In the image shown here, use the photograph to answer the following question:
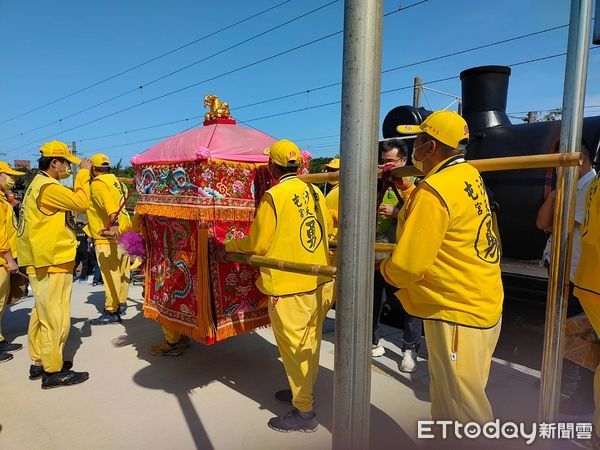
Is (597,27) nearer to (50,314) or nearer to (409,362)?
(409,362)

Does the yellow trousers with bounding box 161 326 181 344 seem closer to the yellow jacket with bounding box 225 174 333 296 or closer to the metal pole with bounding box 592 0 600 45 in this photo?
the yellow jacket with bounding box 225 174 333 296

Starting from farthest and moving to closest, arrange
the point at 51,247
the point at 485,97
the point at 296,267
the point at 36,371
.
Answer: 1. the point at 485,97
2. the point at 36,371
3. the point at 51,247
4. the point at 296,267

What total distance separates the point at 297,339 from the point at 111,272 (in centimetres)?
302

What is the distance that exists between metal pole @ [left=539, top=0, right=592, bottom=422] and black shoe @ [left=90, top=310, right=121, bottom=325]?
13.5 feet

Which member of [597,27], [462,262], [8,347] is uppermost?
[597,27]

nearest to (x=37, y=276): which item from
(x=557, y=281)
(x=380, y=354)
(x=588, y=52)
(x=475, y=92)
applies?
(x=380, y=354)

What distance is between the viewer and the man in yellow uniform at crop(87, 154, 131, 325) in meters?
4.55

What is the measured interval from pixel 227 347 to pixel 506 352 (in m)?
2.55

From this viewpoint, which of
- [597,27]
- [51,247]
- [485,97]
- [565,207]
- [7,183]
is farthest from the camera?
[485,97]

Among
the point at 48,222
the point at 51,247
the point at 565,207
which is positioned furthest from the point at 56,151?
the point at 565,207

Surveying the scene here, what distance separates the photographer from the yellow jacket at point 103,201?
452 cm

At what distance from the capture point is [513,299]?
12.3 feet

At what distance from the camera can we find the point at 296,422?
8.26 feet

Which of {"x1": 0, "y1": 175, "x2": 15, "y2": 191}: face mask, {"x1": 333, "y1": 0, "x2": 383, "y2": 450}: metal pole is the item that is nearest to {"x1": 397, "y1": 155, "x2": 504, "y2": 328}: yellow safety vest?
{"x1": 333, "y1": 0, "x2": 383, "y2": 450}: metal pole
